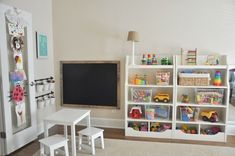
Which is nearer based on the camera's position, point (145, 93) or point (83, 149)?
point (83, 149)

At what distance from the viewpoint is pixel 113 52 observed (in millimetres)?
3475

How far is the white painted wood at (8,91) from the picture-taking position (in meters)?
2.45

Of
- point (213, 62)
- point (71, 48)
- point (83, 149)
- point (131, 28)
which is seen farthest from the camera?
point (71, 48)

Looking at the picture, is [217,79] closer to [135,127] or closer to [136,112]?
[136,112]

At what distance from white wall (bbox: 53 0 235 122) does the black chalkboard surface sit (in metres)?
0.13

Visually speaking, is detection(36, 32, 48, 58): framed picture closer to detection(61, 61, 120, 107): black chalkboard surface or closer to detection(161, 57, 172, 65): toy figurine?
detection(61, 61, 120, 107): black chalkboard surface

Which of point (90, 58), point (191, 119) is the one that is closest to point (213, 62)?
point (191, 119)

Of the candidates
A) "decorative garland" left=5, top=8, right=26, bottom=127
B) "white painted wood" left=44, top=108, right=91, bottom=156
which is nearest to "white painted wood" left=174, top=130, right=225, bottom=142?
"white painted wood" left=44, top=108, right=91, bottom=156

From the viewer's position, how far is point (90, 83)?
3566mm

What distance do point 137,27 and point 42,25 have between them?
1.72 metres

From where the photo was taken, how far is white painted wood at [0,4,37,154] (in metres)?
2.45

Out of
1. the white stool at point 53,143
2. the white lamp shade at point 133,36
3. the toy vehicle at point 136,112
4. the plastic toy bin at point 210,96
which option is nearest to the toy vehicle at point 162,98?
the toy vehicle at point 136,112

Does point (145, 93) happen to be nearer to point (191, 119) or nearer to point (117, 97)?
point (117, 97)

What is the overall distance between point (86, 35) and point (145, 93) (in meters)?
1.56
